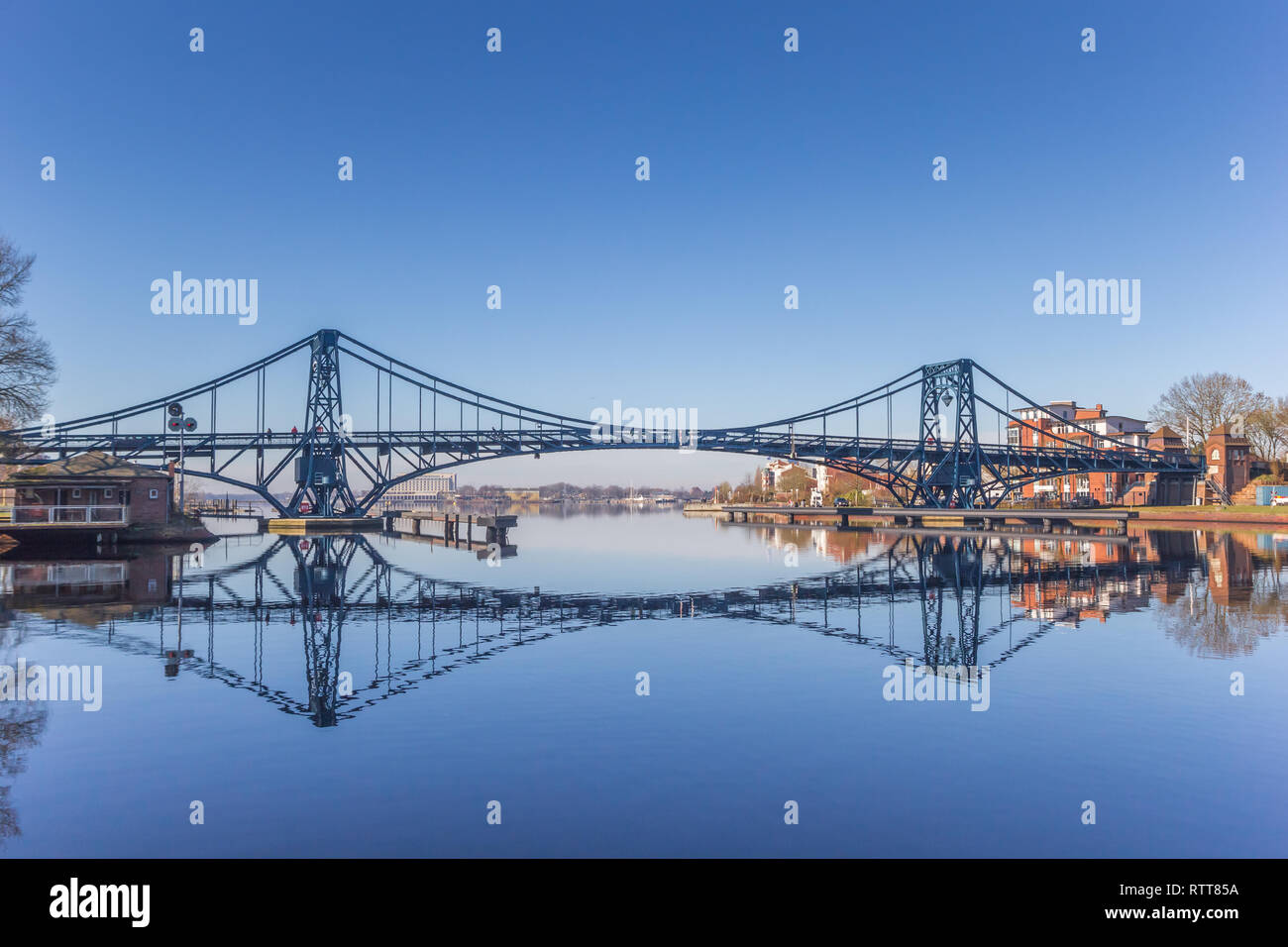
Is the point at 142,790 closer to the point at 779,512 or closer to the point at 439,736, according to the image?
the point at 439,736

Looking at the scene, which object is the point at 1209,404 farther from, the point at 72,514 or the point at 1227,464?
the point at 72,514

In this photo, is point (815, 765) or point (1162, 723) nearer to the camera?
point (815, 765)

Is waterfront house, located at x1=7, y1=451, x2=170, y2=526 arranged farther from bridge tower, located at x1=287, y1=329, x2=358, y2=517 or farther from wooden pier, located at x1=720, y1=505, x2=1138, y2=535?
wooden pier, located at x1=720, y1=505, x2=1138, y2=535

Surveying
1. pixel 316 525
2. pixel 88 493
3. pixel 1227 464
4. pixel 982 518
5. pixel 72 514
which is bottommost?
pixel 316 525

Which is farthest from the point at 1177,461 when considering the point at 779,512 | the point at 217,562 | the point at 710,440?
the point at 217,562

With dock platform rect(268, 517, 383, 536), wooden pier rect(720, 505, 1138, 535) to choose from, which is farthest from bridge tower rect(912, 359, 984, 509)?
dock platform rect(268, 517, 383, 536)

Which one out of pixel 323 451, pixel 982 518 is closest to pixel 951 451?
pixel 982 518
